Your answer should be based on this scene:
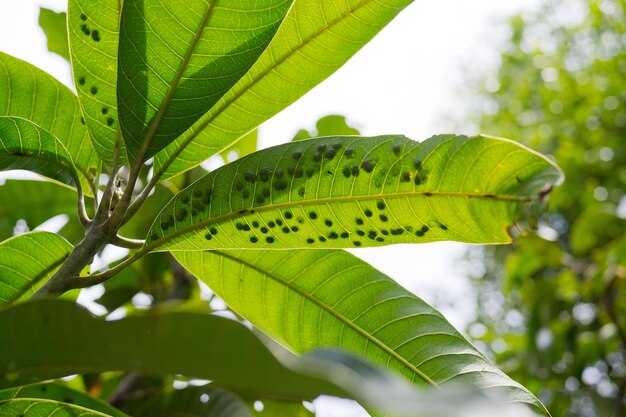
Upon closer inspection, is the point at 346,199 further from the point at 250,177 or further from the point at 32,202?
the point at 32,202

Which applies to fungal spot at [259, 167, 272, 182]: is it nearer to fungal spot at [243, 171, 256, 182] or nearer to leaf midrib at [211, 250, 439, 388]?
fungal spot at [243, 171, 256, 182]

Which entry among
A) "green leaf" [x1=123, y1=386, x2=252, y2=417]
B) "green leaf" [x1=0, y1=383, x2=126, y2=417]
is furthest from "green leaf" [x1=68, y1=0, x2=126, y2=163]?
"green leaf" [x1=123, y1=386, x2=252, y2=417]

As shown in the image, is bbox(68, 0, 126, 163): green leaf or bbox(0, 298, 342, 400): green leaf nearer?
bbox(0, 298, 342, 400): green leaf

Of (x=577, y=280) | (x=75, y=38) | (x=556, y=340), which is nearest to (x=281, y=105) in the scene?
(x=75, y=38)

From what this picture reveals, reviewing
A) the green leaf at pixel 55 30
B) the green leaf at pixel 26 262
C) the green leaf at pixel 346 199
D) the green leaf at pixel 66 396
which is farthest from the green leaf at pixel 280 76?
the green leaf at pixel 55 30

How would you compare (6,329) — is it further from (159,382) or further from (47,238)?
(159,382)

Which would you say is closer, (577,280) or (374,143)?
(374,143)

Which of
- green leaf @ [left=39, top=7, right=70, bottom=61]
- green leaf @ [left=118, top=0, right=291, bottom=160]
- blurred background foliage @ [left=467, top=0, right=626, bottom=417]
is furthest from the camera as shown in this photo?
blurred background foliage @ [left=467, top=0, right=626, bottom=417]
